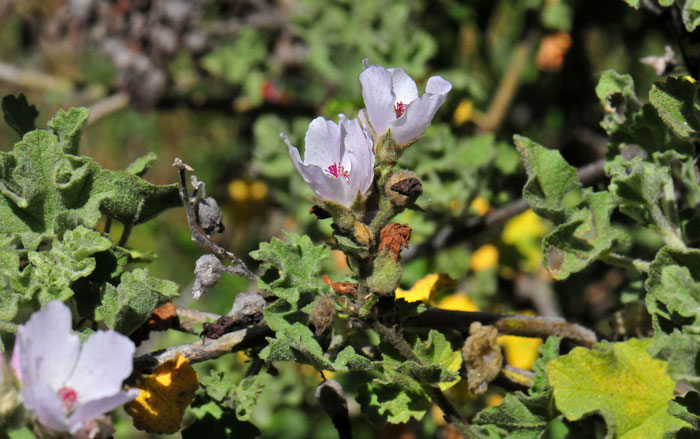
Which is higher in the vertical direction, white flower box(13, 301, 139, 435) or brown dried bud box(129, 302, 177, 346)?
white flower box(13, 301, 139, 435)

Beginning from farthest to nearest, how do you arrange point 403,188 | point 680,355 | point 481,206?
point 481,206 < point 403,188 < point 680,355

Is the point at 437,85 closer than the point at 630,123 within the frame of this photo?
Yes

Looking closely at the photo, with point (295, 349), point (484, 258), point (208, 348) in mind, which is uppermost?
point (295, 349)

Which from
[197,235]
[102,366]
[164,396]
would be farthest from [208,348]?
[102,366]

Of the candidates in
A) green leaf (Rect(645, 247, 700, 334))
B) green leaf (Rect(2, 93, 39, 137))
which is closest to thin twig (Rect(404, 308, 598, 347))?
green leaf (Rect(645, 247, 700, 334))

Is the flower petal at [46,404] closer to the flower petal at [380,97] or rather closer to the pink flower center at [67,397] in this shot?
the pink flower center at [67,397]

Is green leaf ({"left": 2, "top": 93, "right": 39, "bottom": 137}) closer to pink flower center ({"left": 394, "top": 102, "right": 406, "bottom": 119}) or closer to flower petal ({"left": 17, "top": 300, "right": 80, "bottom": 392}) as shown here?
flower petal ({"left": 17, "top": 300, "right": 80, "bottom": 392})

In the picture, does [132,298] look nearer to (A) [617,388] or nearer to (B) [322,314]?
(B) [322,314]
